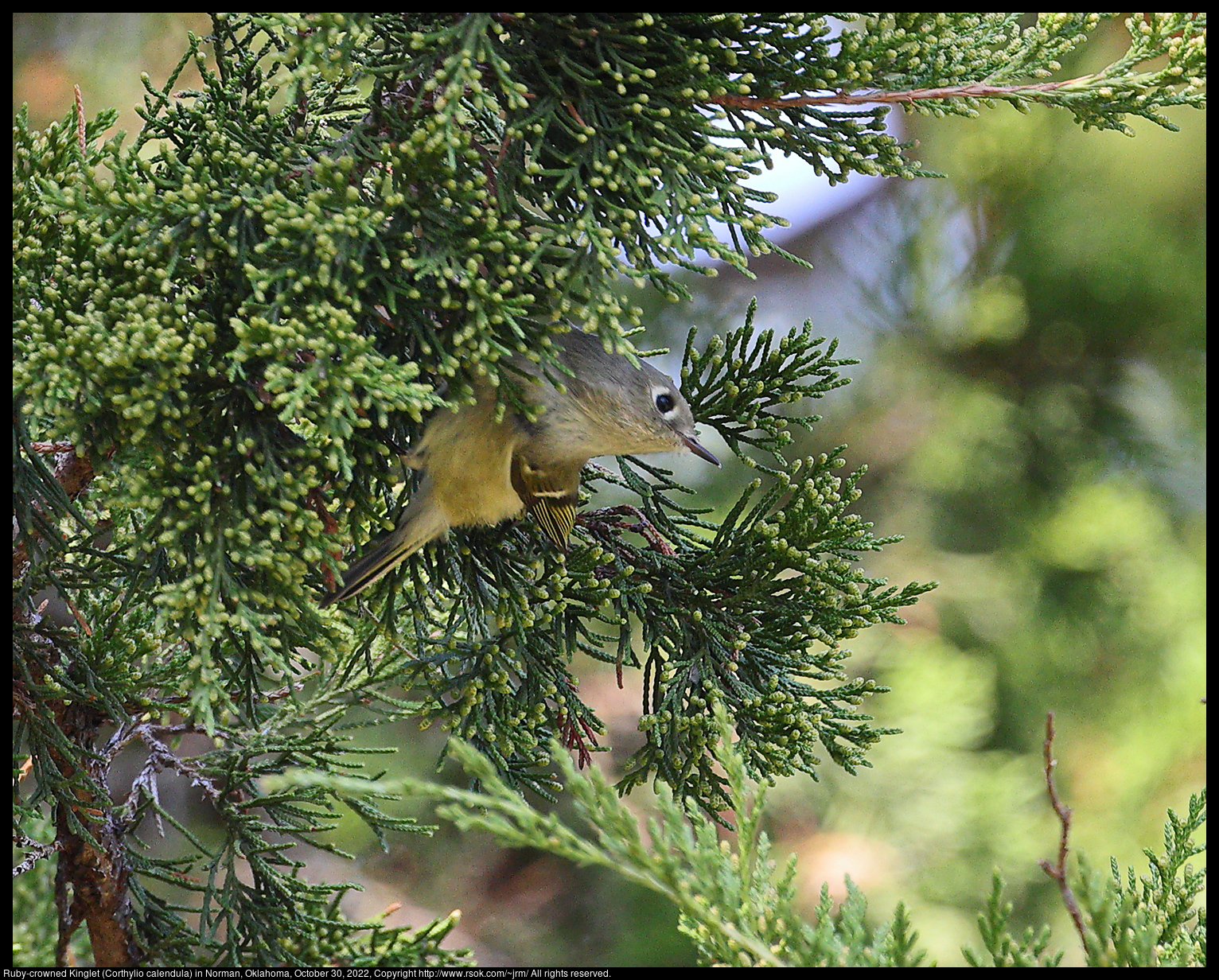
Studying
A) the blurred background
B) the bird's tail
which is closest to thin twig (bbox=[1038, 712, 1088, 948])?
the bird's tail

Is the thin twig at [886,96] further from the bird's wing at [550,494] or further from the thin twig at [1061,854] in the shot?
the thin twig at [1061,854]

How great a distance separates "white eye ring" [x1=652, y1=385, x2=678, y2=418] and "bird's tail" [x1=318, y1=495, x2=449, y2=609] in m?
0.45

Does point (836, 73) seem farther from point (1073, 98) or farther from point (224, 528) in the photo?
point (224, 528)

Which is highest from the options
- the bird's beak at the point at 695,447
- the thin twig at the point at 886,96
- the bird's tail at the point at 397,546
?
the thin twig at the point at 886,96

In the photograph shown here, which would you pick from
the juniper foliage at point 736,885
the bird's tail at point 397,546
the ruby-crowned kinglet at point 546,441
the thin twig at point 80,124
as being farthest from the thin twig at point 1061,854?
the thin twig at point 80,124

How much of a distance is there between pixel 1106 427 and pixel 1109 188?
84 centimetres

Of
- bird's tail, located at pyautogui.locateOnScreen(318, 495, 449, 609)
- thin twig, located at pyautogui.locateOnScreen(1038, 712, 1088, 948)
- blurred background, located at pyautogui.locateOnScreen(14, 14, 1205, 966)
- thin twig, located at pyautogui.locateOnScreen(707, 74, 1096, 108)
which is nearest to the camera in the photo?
thin twig, located at pyautogui.locateOnScreen(1038, 712, 1088, 948)

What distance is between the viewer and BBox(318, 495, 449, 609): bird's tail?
1852mm

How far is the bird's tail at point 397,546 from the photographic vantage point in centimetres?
185

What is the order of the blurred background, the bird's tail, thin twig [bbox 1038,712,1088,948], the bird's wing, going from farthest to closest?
the blurred background < the bird's wing < the bird's tail < thin twig [bbox 1038,712,1088,948]

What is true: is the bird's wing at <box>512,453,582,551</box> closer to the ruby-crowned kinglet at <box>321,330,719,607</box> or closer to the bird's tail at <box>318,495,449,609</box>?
the ruby-crowned kinglet at <box>321,330,719,607</box>

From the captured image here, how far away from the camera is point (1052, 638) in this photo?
3.79 meters

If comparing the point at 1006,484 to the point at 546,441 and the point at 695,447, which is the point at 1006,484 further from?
the point at 546,441

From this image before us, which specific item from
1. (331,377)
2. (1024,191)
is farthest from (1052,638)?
(331,377)
